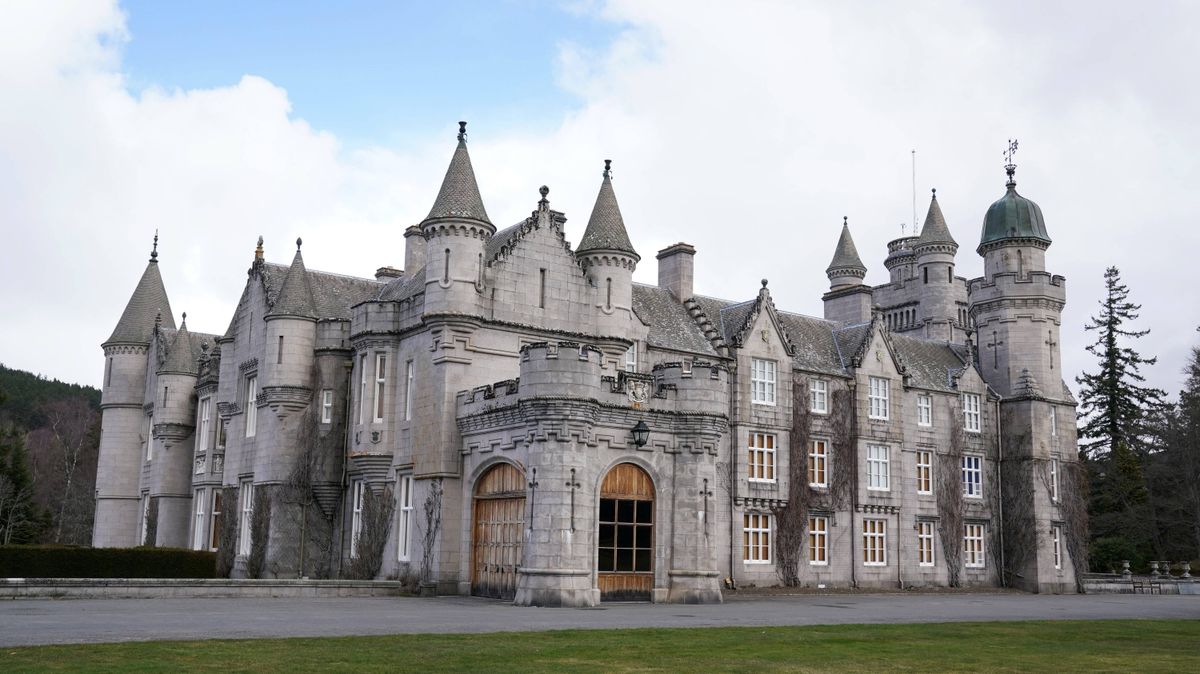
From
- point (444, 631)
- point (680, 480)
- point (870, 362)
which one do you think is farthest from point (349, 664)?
point (870, 362)

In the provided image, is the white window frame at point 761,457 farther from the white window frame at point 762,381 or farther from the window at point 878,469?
the window at point 878,469

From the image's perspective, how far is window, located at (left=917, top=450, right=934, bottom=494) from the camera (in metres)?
45.3

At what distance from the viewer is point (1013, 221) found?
49219 millimetres

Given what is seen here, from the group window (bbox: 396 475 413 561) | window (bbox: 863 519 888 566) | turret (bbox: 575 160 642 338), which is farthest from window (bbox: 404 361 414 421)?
window (bbox: 863 519 888 566)

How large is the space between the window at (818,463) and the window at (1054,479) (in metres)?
11.4

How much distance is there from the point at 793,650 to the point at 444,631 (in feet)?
17.7

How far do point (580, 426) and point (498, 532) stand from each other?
14.5 ft

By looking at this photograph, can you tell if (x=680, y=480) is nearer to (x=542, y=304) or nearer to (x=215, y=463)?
(x=542, y=304)

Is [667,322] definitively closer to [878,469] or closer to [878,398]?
[878,398]

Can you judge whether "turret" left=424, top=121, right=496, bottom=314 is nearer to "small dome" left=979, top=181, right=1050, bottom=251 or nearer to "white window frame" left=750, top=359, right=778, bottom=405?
"white window frame" left=750, top=359, right=778, bottom=405

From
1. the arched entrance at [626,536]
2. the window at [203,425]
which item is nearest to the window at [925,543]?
the arched entrance at [626,536]

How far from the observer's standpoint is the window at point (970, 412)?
155 feet

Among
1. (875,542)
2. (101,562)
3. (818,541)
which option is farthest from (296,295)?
(875,542)

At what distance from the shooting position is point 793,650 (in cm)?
1588
